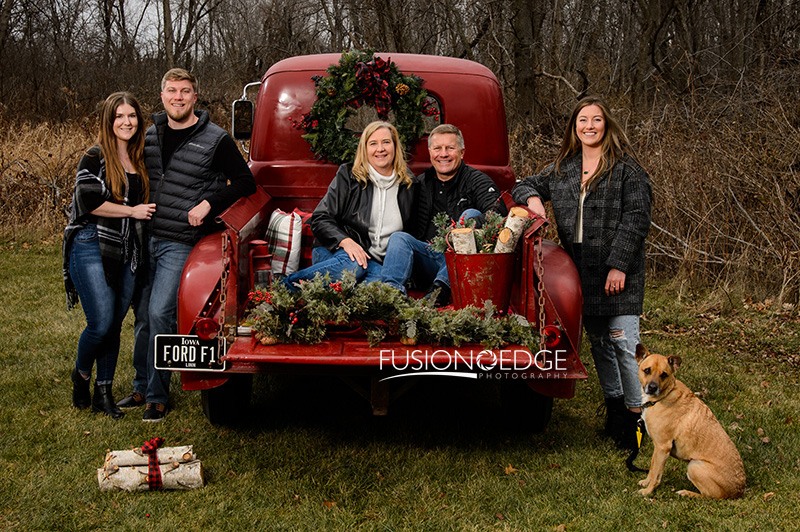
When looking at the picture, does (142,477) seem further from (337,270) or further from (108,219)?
(108,219)

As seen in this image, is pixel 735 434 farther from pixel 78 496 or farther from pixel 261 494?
pixel 78 496

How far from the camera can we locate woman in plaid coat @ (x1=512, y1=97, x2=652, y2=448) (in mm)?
4070

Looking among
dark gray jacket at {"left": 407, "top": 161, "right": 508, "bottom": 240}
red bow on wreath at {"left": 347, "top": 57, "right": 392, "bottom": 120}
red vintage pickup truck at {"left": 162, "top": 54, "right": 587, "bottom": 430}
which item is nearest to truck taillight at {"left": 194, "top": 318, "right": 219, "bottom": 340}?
red vintage pickup truck at {"left": 162, "top": 54, "right": 587, "bottom": 430}

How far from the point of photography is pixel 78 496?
351cm

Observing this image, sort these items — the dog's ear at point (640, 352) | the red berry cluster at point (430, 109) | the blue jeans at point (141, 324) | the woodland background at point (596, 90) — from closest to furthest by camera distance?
the dog's ear at point (640, 352) → the blue jeans at point (141, 324) → the red berry cluster at point (430, 109) → the woodland background at point (596, 90)

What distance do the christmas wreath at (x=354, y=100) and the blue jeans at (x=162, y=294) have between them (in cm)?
143

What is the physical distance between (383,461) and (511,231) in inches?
56.6

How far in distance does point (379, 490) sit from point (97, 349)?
208 cm

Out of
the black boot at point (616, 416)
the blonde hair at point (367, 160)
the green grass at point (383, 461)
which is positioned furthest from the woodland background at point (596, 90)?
the blonde hair at point (367, 160)

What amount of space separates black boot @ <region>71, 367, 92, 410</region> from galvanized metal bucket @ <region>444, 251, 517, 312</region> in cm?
260

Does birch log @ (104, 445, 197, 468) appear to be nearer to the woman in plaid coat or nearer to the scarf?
the scarf

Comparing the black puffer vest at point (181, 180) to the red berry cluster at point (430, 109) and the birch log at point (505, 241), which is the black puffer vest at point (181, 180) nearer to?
the red berry cluster at point (430, 109)

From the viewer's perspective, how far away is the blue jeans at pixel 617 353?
4.11 metres

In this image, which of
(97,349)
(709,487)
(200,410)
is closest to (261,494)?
(200,410)
